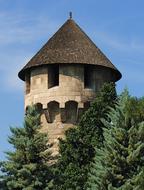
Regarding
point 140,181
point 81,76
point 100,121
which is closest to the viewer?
point 140,181

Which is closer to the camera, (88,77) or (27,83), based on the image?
(88,77)

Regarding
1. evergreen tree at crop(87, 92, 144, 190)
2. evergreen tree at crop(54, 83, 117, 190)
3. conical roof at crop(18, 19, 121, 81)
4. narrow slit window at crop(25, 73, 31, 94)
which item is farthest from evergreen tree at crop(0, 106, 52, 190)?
narrow slit window at crop(25, 73, 31, 94)

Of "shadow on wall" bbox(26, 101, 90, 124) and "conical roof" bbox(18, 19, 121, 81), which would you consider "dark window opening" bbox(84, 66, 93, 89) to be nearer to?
"conical roof" bbox(18, 19, 121, 81)

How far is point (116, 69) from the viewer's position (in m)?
39.6

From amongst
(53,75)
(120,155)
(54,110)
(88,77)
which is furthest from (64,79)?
(120,155)

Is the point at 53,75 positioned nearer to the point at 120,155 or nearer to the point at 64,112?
the point at 64,112

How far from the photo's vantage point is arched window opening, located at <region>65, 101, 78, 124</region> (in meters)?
38.2

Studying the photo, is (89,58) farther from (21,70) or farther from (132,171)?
(132,171)

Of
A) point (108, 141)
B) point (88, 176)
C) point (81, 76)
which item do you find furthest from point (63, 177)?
point (81, 76)

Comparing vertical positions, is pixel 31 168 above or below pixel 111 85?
below

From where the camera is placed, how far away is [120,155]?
3042 cm

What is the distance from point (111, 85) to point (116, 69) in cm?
340

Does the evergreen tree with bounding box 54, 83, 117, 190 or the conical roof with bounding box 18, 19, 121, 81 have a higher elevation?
the conical roof with bounding box 18, 19, 121, 81

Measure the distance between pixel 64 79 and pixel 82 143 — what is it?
4.08 meters
